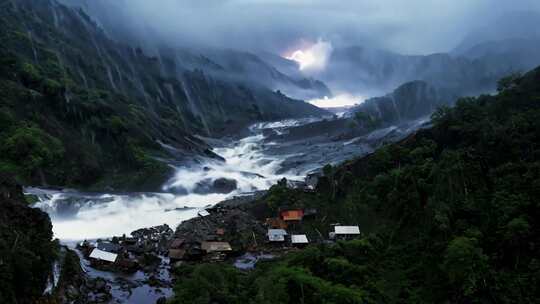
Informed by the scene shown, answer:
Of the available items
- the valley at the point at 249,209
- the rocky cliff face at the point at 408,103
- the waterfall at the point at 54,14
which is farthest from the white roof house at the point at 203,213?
the waterfall at the point at 54,14

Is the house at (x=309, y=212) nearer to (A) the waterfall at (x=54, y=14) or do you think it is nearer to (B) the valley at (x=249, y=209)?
(B) the valley at (x=249, y=209)

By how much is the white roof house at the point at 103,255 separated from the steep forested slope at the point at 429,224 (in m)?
5.93

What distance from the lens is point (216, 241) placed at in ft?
136

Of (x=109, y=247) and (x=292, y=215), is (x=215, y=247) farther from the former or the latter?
(x=292, y=215)

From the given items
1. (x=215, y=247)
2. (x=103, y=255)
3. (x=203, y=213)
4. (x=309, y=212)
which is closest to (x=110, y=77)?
(x=203, y=213)

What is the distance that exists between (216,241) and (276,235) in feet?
17.6

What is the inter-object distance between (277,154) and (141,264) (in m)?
66.7

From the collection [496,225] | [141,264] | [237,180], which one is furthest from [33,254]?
[237,180]

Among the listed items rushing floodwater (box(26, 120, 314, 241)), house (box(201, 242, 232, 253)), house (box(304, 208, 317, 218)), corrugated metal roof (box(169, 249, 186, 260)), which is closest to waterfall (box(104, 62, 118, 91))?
rushing floodwater (box(26, 120, 314, 241))

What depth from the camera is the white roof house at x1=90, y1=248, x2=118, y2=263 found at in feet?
122

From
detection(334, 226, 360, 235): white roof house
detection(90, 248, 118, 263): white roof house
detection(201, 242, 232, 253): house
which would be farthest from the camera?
detection(334, 226, 360, 235): white roof house

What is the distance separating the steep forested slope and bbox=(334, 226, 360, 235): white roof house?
1.11m

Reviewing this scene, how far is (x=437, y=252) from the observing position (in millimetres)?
31438

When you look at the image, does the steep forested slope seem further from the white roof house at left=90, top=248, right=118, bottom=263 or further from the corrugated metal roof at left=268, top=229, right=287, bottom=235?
the white roof house at left=90, top=248, right=118, bottom=263
